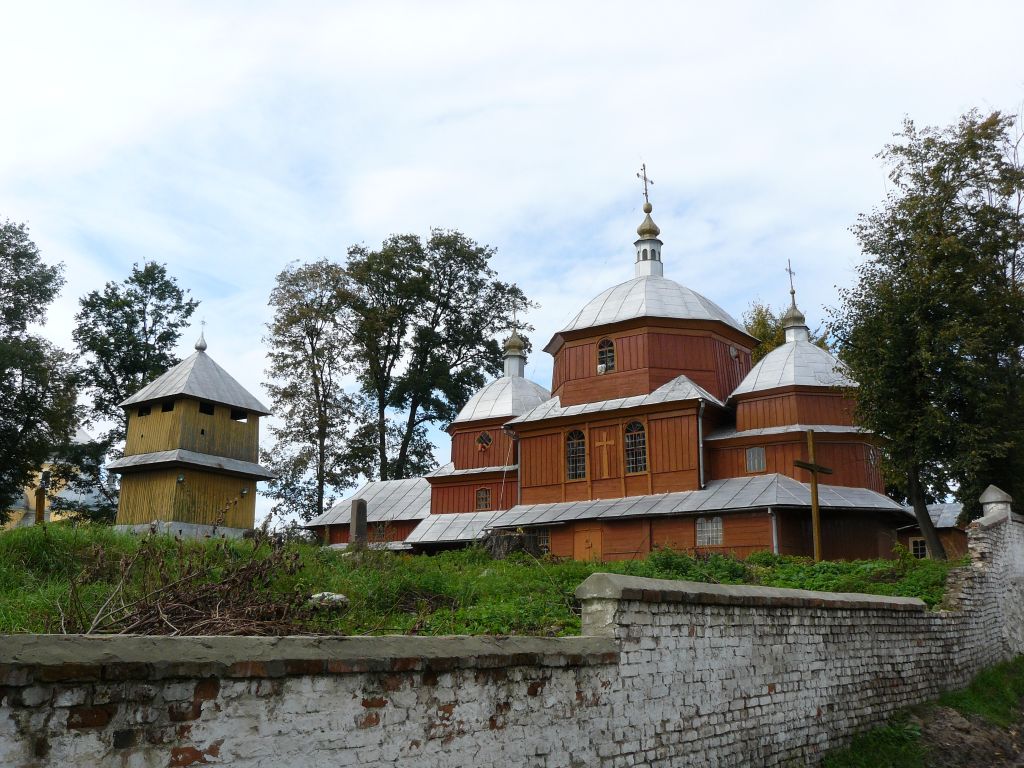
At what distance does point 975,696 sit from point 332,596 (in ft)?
29.2

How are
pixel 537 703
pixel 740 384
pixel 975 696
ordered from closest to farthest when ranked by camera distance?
1. pixel 537 703
2. pixel 975 696
3. pixel 740 384

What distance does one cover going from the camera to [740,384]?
1040 inches

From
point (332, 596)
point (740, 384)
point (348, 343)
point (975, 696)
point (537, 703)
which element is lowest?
point (975, 696)

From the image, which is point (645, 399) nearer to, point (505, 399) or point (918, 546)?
point (505, 399)

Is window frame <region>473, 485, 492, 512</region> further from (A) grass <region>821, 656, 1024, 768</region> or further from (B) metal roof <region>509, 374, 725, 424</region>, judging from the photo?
(A) grass <region>821, 656, 1024, 768</region>

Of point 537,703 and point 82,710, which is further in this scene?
point 537,703

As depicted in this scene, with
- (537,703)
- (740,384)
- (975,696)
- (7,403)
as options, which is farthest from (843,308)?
(7,403)

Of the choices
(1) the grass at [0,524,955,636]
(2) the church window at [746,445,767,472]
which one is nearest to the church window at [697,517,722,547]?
(2) the church window at [746,445,767,472]

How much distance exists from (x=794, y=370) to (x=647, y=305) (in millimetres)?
4574

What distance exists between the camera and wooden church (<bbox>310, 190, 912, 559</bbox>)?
76.2 feet

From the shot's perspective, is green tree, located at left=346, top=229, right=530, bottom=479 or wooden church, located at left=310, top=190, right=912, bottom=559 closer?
wooden church, located at left=310, top=190, right=912, bottom=559

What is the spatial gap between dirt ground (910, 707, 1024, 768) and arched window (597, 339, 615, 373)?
54.5 ft

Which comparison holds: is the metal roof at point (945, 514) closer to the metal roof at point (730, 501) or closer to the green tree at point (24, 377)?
the metal roof at point (730, 501)

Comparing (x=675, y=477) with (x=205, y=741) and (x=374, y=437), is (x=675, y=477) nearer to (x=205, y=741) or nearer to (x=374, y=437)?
(x=374, y=437)
